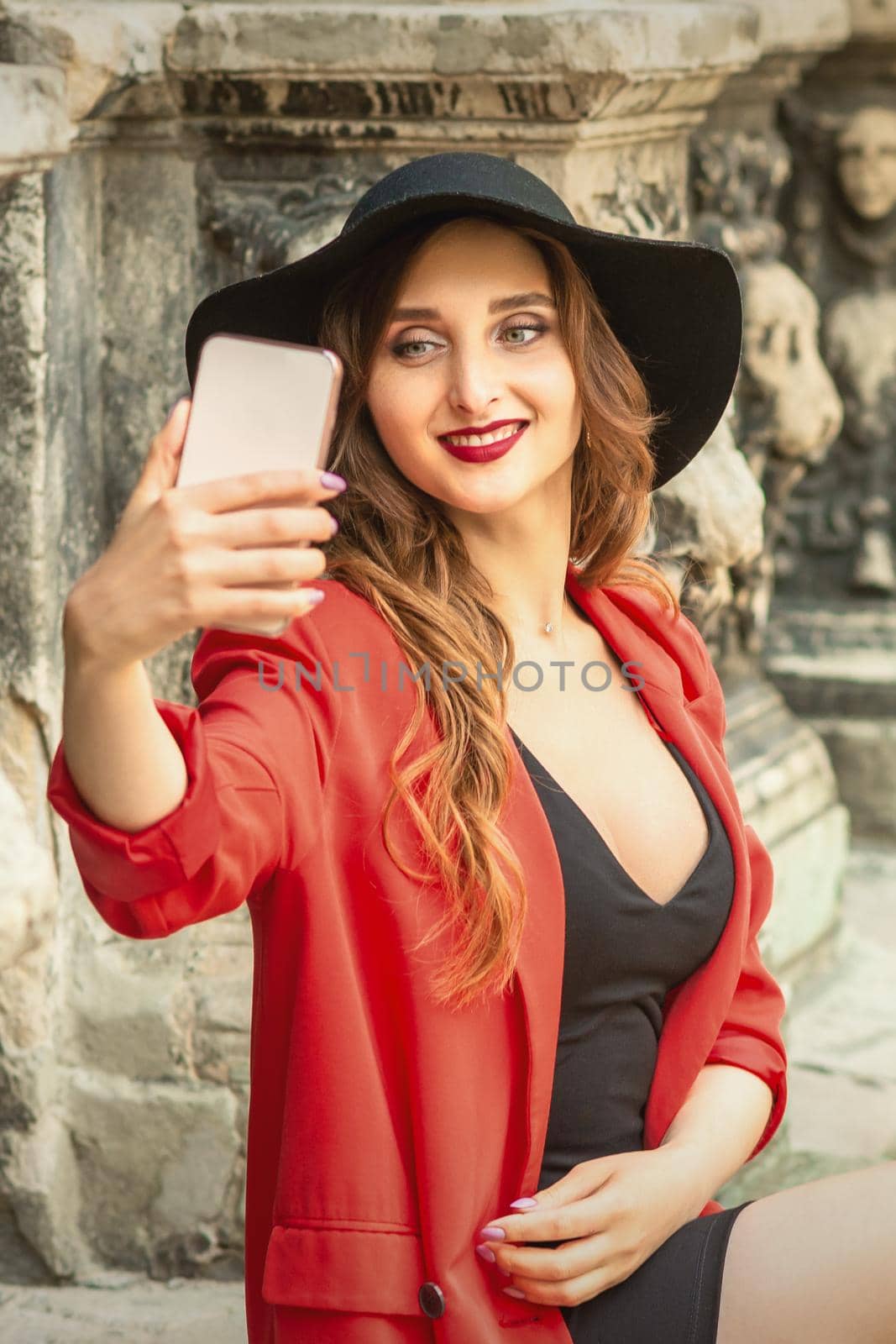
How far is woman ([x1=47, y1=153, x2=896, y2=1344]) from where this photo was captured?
1.45 metres

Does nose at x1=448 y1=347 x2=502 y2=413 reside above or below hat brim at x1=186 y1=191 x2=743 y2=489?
below

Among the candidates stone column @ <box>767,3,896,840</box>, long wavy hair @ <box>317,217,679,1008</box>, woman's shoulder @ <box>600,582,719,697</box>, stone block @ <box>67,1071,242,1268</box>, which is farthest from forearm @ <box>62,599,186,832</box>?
stone column @ <box>767,3,896,840</box>

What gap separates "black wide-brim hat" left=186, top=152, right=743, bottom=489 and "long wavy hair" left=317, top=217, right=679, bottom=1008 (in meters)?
0.03

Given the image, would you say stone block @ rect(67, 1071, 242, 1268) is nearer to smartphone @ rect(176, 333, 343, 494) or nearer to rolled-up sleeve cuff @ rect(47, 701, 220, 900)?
rolled-up sleeve cuff @ rect(47, 701, 220, 900)

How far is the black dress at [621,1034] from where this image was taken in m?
1.52

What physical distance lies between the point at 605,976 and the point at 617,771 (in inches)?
8.4

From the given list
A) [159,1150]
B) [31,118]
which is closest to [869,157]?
[31,118]

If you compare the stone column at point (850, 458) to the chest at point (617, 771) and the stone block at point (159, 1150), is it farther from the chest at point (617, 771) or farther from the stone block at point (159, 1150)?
the chest at point (617, 771)

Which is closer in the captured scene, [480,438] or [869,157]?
[480,438]

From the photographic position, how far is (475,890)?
1475 millimetres

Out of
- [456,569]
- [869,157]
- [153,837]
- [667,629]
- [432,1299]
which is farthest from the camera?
[869,157]

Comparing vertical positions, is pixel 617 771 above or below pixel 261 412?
below

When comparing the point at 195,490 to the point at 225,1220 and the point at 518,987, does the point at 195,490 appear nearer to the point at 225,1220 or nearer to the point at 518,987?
the point at 518,987

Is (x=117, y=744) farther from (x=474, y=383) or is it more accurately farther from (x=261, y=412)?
(x=474, y=383)
